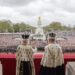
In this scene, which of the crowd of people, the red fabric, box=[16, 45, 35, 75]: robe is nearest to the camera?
box=[16, 45, 35, 75]: robe

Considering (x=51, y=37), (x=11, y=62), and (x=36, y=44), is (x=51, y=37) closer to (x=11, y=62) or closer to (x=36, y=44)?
(x=11, y=62)

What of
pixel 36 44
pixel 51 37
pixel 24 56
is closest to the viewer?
pixel 51 37

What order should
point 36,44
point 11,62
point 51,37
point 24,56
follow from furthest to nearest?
point 36,44, point 11,62, point 24,56, point 51,37

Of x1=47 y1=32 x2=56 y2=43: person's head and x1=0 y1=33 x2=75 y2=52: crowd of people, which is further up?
x1=47 y1=32 x2=56 y2=43: person's head

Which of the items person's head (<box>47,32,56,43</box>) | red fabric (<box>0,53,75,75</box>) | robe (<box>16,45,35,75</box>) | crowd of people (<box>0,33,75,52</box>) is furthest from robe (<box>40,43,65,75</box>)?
crowd of people (<box>0,33,75,52</box>)

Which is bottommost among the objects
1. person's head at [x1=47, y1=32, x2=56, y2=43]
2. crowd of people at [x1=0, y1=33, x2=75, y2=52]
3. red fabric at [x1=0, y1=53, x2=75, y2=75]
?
crowd of people at [x1=0, y1=33, x2=75, y2=52]

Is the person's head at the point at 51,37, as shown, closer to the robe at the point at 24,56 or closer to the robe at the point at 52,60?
the robe at the point at 52,60

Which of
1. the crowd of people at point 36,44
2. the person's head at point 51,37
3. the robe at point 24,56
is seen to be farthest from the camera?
the crowd of people at point 36,44

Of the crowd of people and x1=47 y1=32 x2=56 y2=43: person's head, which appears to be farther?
the crowd of people

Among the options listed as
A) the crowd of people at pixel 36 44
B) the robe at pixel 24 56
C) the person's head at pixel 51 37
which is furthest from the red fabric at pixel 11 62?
the crowd of people at pixel 36 44

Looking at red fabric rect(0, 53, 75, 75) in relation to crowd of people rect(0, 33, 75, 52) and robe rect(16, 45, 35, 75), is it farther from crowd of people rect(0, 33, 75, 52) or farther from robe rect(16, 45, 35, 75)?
crowd of people rect(0, 33, 75, 52)

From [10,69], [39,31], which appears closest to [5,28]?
[39,31]

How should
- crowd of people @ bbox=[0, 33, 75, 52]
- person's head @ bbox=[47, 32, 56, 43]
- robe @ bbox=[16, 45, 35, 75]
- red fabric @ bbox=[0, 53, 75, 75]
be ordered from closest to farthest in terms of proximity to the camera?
person's head @ bbox=[47, 32, 56, 43] → robe @ bbox=[16, 45, 35, 75] → red fabric @ bbox=[0, 53, 75, 75] → crowd of people @ bbox=[0, 33, 75, 52]

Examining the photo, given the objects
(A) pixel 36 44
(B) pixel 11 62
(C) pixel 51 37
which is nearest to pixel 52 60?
(C) pixel 51 37
